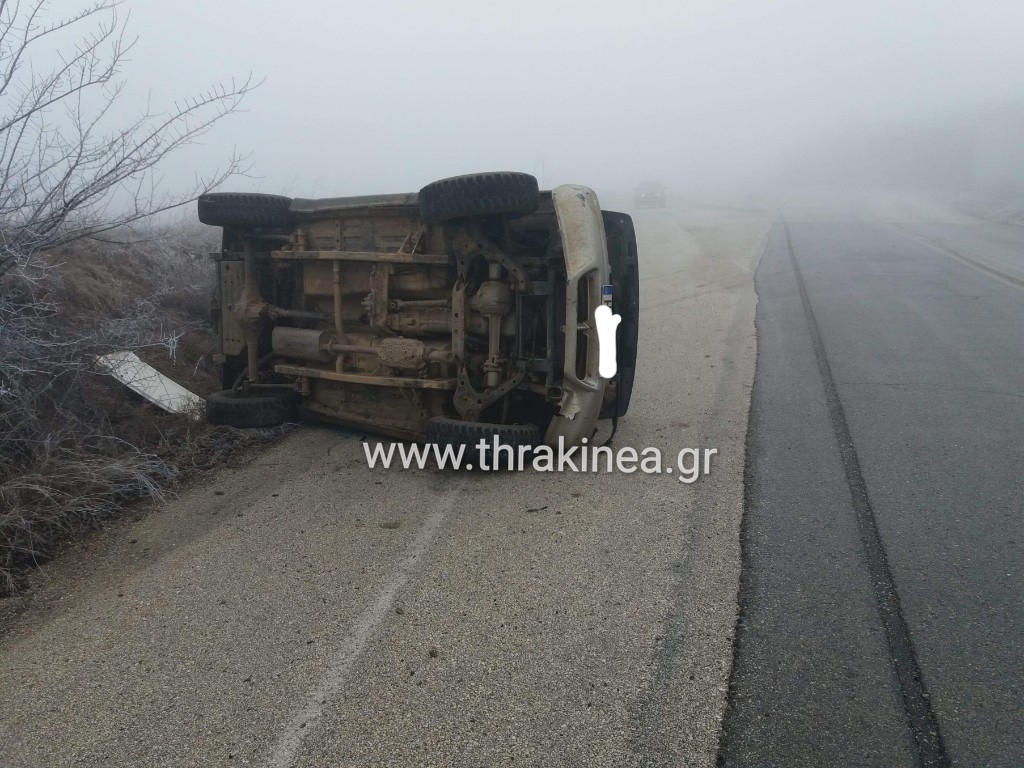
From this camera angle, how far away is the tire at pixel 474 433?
182 inches

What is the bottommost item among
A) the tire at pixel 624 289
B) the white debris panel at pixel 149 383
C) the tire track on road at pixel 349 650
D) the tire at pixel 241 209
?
the tire track on road at pixel 349 650

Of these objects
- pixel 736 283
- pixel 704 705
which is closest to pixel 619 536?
pixel 704 705

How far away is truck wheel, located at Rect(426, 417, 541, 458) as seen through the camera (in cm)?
463

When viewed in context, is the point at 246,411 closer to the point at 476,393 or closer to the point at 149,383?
the point at 149,383

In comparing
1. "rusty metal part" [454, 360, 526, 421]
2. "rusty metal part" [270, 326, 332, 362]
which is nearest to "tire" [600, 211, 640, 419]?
"rusty metal part" [454, 360, 526, 421]

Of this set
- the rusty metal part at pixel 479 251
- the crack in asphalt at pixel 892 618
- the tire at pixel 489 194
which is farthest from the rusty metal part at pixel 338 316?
the crack in asphalt at pixel 892 618

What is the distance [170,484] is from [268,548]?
4.27 ft

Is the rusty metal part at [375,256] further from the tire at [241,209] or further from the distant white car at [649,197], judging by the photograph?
the distant white car at [649,197]

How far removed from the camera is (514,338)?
16.4ft

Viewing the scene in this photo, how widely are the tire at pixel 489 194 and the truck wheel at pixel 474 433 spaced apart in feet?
4.47

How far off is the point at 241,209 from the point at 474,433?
8.84 ft

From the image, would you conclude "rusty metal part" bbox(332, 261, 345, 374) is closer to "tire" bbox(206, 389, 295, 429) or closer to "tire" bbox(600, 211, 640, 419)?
"tire" bbox(206, 389, 295, 429)

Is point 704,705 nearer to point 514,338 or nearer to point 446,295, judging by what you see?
point 514,338

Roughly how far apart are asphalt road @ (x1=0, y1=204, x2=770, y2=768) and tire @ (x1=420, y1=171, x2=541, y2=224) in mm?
1727
